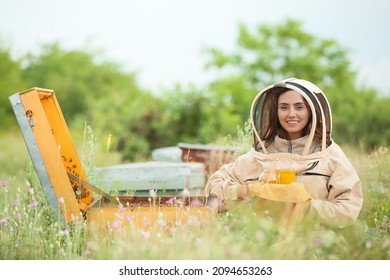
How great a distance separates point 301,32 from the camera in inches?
821

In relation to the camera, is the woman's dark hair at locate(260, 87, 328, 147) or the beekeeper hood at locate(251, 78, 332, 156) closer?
the beekeeper hood at locate(251, 78, 332, 156)

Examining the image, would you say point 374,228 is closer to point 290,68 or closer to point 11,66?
point 11,66

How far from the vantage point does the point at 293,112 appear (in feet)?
12.6

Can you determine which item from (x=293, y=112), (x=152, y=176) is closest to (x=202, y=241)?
(x=293, y=112)

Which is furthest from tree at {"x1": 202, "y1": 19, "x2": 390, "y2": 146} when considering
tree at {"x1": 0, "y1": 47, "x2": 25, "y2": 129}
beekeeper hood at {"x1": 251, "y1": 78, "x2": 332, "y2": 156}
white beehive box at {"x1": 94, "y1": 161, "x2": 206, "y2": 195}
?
beekeeper hood at {"x1": 251, "y1": 78, "x2": 332, "y2": 156}

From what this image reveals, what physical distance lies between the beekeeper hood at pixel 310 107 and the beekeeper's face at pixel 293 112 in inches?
1.6

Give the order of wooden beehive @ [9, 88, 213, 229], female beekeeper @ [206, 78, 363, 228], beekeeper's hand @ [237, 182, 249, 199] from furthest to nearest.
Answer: wooden beehive @ [9, 88, 213, 229], beekeeper's hand @ [237, 182, 249, 199], female beekeeper @ [206, 78, 363, 228]

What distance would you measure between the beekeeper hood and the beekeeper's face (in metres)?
0.04

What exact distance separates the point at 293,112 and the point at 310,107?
0.38 ft

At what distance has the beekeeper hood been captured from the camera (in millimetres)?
3746

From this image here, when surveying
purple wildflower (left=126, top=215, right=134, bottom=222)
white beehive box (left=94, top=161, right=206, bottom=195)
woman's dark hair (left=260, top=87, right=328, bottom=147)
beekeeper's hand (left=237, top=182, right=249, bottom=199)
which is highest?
woman's dark hair (left=260, top=87, right=328, bottom=147)

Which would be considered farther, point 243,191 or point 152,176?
point 152,176

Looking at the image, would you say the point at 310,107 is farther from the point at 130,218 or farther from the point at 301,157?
the point at 130,218

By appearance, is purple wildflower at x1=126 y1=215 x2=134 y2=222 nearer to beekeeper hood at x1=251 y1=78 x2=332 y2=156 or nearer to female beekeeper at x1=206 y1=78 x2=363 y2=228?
female beekeeper at x1=206 y1=78 x2=363 y2=228
